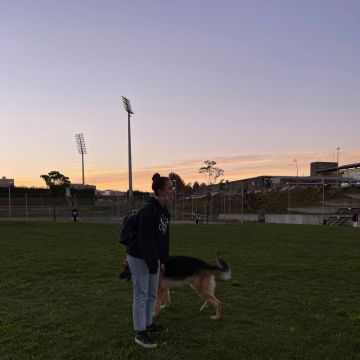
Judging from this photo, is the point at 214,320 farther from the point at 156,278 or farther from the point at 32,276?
the point at 32,276

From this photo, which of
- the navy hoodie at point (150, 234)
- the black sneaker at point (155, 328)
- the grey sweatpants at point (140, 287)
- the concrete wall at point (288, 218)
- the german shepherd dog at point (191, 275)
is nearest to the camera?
the navy hoodie at point (150, 234)

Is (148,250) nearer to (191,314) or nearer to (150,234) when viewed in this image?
(150,234)

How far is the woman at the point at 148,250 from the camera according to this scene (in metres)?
4.29

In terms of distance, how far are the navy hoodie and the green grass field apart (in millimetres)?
1088

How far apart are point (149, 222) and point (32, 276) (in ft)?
17.0

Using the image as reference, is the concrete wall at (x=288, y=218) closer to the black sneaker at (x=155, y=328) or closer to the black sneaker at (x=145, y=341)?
the black sneaker at (x=155, y=328)

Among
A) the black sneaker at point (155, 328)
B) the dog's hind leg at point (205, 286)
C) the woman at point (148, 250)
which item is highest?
the woman at point (148, 250)

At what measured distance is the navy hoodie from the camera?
14.0 feet

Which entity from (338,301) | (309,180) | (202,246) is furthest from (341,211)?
(309,180)

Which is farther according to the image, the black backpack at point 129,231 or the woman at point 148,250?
the black backpack at point 129,231

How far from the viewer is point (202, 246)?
1384cm

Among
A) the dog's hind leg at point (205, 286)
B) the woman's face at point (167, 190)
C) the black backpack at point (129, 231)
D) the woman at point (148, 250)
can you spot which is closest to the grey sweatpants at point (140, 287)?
the woman at point (148, 250)

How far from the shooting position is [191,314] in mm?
5688

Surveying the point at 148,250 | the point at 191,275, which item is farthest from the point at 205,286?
the point at 148,250
